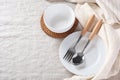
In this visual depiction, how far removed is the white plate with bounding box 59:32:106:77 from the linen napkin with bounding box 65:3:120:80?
0.02m

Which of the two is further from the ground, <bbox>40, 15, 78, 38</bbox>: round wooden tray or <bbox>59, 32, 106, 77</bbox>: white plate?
<bbox>40, 15, 78, 38</bbox>: round wooden tray

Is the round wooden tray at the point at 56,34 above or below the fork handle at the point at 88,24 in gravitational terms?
below

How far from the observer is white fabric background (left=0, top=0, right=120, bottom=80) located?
645 millimetres

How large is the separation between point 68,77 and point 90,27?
0.14 metres

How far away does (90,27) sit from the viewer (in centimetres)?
67

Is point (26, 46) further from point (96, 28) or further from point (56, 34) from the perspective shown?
point (96, 28)

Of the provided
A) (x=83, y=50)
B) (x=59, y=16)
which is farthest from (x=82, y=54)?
(x=59, y=16)

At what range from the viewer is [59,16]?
71 centimetres

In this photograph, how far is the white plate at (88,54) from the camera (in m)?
0.64

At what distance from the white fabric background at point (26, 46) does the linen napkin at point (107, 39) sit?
4cm

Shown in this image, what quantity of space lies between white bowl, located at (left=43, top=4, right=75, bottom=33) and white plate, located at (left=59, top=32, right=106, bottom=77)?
0.15 feet

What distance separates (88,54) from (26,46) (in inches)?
6.5

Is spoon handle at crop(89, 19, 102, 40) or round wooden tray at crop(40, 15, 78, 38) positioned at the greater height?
spoon handle at crop(89, 19, 102, 40)

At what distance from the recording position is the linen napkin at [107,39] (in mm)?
611
